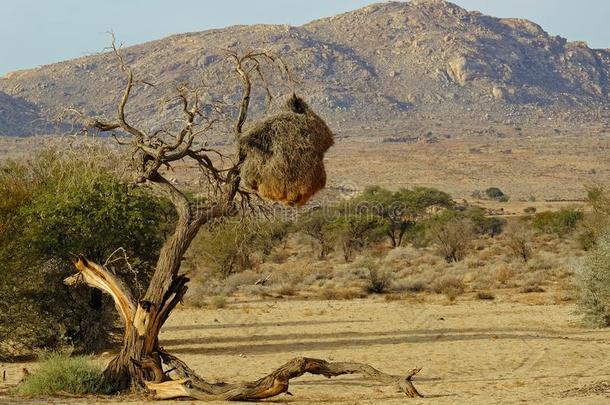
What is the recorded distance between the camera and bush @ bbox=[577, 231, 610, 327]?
23.9 meters

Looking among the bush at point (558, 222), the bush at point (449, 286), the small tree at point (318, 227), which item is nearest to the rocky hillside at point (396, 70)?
the bush at point (558, 222)

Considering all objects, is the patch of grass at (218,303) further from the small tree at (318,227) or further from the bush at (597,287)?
the small tree at (318,227)

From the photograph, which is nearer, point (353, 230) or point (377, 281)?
point (377, 281)

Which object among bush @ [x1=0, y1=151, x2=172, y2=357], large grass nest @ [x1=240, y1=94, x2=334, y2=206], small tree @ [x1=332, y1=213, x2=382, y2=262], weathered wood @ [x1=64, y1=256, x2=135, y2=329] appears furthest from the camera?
small tree @ [x1=332, y1=213, x2=382, y2=262]

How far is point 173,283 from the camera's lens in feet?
45.4

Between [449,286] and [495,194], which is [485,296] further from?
[495,194]

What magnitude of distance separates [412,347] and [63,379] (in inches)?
351

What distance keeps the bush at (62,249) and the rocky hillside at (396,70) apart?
108 m

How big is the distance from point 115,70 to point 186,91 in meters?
138

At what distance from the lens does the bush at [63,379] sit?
45.1 ft

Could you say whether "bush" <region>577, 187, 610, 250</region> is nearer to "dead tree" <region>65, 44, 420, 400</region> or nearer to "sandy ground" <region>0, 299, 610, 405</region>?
"sandy ground" <region>0, 299, 610, 405</region>

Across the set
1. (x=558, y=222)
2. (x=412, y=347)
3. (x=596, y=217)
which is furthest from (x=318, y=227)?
(x=412, y=347)

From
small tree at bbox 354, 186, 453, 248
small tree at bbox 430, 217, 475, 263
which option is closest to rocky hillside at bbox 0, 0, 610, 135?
small tree at bbox 354, 186, 453, 248

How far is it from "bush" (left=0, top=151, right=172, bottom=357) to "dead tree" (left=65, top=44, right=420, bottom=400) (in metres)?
4.69
